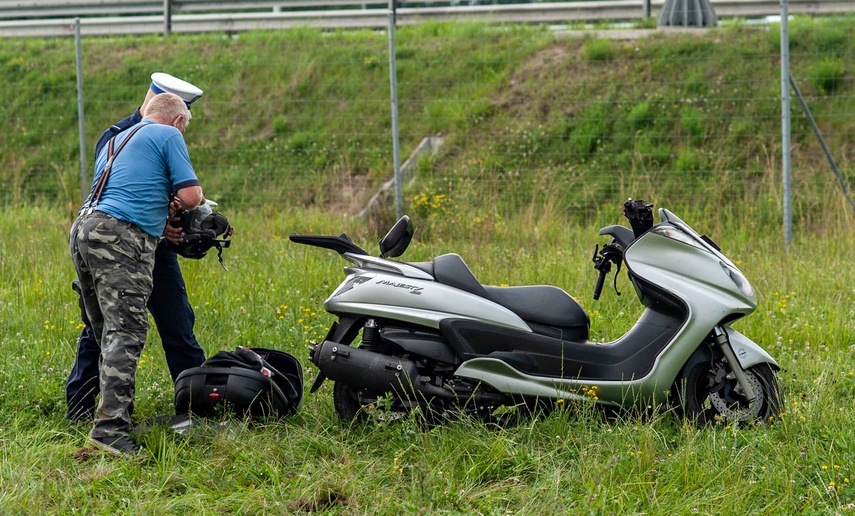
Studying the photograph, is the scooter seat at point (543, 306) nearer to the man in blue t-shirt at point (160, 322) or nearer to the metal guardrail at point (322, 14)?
the man in blue t-shirt at point (160, 322)

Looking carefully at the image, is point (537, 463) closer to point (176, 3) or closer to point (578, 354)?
point (578, 354)

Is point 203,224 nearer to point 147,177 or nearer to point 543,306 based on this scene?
point 147,177

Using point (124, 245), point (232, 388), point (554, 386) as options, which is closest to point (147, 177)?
point (124, 245)

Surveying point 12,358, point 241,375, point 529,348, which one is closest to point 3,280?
point 12,358

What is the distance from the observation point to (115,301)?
4402 millimetres

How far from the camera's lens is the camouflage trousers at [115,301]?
441 centimetres

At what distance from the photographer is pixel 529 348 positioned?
4.46 m

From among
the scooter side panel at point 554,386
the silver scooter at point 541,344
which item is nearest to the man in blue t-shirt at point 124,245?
the silver scooter at point 541,344

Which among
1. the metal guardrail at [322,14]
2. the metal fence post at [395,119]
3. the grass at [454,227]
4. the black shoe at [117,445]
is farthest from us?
the metal guardrail at [322,14]

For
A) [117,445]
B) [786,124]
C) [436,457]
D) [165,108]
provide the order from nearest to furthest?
[436,457]
[117,445]
[165,108]
[786,124]

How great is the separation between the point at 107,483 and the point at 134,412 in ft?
3.32

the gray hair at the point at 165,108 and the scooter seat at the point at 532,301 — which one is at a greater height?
the gray hair at the point at 165,108

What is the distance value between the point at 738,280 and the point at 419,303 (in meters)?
1.50

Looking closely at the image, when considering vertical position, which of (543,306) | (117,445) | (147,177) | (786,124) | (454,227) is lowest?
(117,445)
